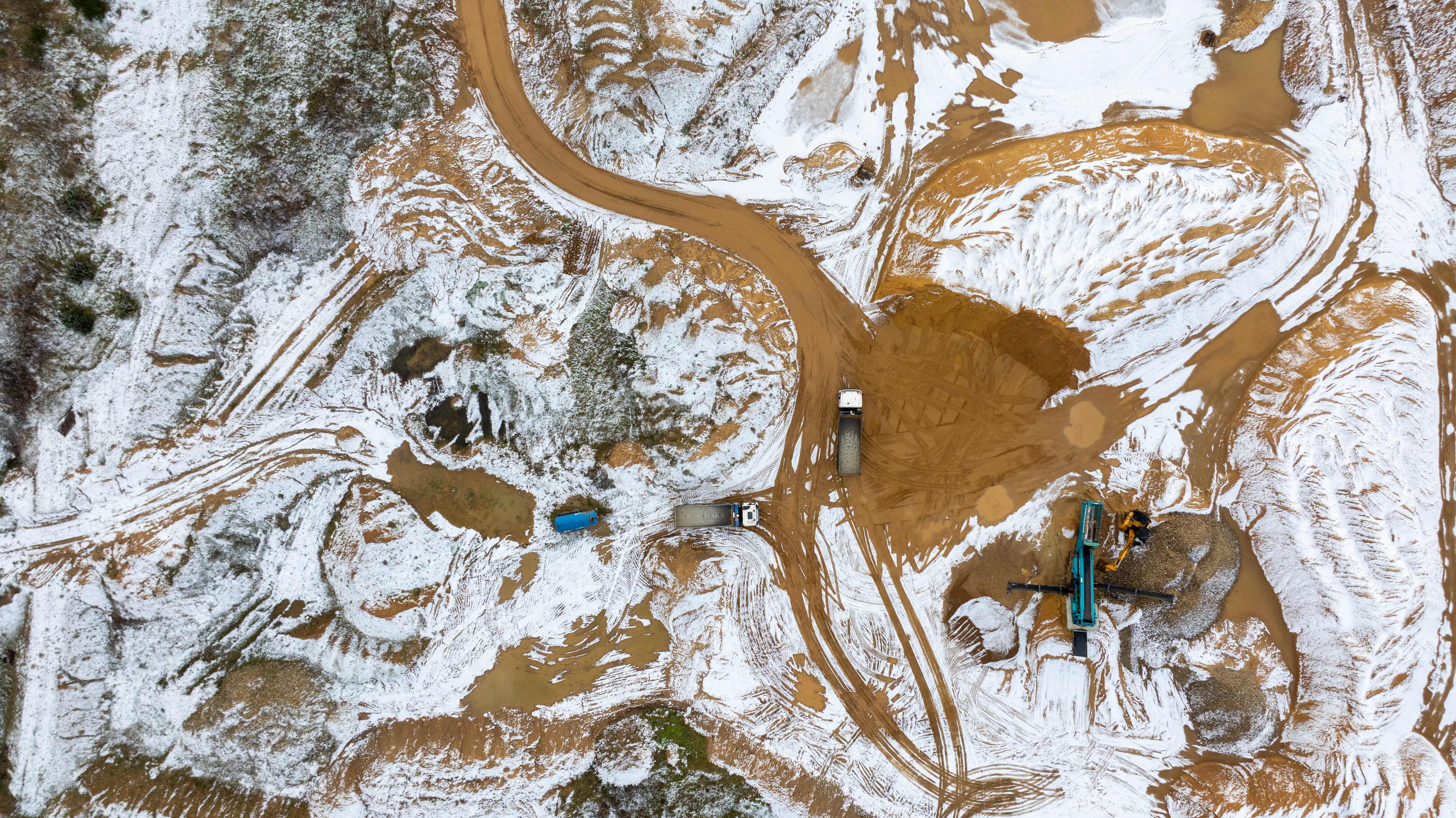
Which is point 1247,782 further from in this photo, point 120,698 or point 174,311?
point 174,311

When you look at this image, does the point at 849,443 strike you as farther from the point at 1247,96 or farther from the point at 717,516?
the point at 1247,96

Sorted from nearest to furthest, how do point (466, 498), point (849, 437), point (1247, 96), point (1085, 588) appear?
point (1085, 588) < point (849, 437) < point (1247, 96) < point (466, 498)

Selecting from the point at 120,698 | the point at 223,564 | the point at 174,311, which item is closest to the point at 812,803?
the point at 223,564

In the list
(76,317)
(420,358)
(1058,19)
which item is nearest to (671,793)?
(420,358)

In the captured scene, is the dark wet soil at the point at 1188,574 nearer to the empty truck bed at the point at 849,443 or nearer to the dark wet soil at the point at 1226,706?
the dark wet soil at the point at 1226,706

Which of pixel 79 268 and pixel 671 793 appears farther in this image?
pixel 671 793
